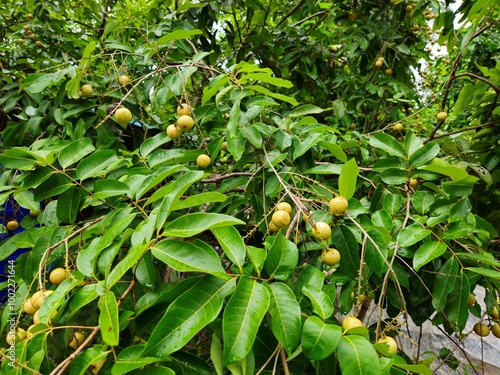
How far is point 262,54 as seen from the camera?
2391 mm

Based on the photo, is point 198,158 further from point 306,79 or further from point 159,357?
point 306,79

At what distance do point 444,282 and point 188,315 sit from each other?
66 centimetres

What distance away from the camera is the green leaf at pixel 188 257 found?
1.83 feet

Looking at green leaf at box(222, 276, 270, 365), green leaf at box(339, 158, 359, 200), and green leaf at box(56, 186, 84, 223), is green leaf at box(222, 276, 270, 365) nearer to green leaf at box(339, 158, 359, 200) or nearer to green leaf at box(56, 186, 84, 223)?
green leaf at box(339, 158, 359, 200)

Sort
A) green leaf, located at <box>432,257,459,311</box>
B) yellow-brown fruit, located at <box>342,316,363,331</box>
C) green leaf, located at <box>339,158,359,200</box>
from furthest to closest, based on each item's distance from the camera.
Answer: green leaf, located at <box>432,257,459,311</box> → green leaf, located at <box>339,158,359,200</box> → yellow-brown fruit, located at <box>342,316,363,331</box>

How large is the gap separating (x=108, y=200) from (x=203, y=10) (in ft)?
4.92

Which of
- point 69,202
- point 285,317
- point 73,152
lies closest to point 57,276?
point 69,202

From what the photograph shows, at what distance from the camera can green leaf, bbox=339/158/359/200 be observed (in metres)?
0.78

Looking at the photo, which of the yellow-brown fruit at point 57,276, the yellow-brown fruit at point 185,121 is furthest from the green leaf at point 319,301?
the yellow-brown fruit at point 185,121

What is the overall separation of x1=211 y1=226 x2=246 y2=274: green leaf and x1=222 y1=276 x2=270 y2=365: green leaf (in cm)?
4

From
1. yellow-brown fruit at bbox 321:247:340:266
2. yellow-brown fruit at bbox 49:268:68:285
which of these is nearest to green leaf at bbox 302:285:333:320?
yellow-brown fruit at bbox 321:247:340:266

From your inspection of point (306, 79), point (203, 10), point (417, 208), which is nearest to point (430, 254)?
point (417, 208)

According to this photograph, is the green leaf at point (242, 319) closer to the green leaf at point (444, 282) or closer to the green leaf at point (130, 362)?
the green leaf at point (130, 362)

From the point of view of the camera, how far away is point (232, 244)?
0.64 metres
